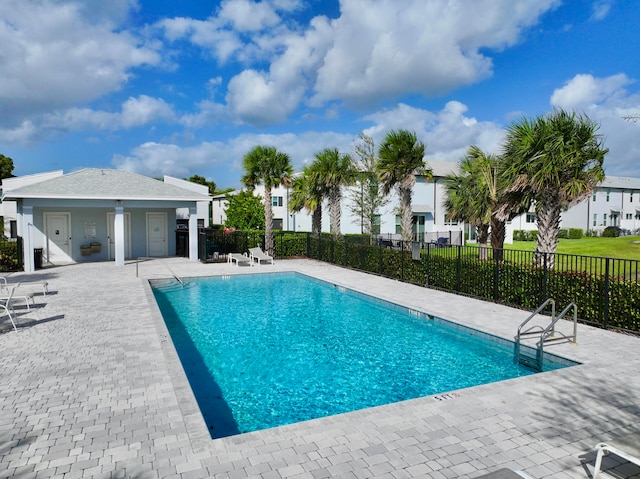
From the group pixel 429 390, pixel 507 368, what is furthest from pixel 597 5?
pixel 429 390

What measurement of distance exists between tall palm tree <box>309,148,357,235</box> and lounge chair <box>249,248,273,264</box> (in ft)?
14.2

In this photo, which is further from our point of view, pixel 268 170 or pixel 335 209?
pixel 335 209

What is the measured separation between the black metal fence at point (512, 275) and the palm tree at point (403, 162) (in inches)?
90.8

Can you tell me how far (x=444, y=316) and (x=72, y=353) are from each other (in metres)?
7.97

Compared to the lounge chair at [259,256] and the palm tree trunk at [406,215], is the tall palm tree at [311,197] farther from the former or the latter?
the palm tree trunk at [406,215]

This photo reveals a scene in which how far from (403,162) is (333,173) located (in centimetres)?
683

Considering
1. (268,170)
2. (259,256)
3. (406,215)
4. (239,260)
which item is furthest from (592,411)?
(268,170)

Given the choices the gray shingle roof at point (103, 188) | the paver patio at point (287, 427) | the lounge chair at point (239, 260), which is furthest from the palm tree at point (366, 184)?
the paver patio at point (287, 427)

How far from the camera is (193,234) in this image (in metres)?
22.4

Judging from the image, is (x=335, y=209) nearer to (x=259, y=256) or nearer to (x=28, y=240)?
(x=259, y=256)

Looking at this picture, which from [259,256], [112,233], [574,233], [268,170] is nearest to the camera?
[259,256]

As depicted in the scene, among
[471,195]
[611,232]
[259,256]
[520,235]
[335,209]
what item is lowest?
[259,256]

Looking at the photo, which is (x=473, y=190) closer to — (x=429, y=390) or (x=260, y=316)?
(x=260, y=316)

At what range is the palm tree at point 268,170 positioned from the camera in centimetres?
2392
